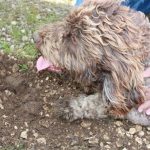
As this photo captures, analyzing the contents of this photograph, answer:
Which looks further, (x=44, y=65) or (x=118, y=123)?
(x=44, y=65)

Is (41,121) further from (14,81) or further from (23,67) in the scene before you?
(23,67)

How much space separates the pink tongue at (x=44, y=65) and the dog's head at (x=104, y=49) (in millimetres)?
210

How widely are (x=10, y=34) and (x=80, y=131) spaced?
3.78 feet

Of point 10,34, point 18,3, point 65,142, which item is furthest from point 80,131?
point 18,3

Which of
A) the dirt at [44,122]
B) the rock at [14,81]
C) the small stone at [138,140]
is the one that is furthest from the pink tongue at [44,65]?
the small stone at [138,140]

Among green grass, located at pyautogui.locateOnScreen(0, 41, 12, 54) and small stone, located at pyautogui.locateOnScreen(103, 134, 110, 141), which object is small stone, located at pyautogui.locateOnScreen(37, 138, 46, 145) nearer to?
small stone, located at pyautogui.locateOnScreen(103, 134, 110, 141)

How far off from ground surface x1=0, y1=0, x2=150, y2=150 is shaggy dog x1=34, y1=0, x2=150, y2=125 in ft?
0.68

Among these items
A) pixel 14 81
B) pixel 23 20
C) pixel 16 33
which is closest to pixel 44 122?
pixel 14 81

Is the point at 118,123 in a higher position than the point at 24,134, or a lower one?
higher

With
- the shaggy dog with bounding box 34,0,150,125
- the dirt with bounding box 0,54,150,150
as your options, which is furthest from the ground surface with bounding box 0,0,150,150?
the shaggy dog with bounding box 34,0,150,125

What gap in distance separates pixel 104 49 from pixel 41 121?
0.74 m

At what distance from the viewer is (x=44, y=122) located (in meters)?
3.83

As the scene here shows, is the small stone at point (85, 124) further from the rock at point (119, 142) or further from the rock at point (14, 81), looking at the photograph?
the rock at point (14, 81)

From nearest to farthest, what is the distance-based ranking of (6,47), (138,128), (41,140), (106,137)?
1. (41,140)
2. (106,137)
3. (138,128)
4. (6,47)
